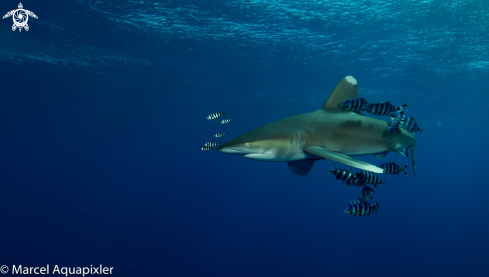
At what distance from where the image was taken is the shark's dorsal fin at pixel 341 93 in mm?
5234

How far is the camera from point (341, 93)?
529 centimetres

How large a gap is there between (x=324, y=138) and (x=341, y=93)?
1306mm

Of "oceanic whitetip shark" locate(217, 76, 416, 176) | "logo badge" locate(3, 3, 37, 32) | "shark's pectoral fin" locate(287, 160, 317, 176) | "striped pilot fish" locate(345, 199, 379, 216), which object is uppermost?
"logo badge" locate(3, 3, 37, 32)

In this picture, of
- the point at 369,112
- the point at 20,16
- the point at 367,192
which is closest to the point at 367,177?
the point at 367,192

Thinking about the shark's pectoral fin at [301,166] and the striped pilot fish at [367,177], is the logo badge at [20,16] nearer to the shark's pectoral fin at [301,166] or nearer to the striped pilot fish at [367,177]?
the shark's pectoral fin at [301,166]

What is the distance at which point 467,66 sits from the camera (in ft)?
72.3

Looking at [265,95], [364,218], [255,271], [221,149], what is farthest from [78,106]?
[364,218]

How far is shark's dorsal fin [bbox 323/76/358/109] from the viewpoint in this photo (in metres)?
5.23

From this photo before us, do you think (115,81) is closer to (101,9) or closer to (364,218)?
(101,9)

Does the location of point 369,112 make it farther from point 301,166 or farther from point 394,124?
point 301,166

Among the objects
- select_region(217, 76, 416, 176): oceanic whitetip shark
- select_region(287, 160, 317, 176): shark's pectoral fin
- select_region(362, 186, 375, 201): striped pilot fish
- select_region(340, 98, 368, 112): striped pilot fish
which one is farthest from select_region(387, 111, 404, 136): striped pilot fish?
select_region(287, 160, 317, 176): shark's pectoral fin

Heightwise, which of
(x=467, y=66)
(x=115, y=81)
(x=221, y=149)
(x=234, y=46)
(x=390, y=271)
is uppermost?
(x=115, y=81)

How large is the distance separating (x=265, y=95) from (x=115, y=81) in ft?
49.1

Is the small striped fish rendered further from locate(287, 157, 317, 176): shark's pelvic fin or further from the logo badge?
the logo badge
